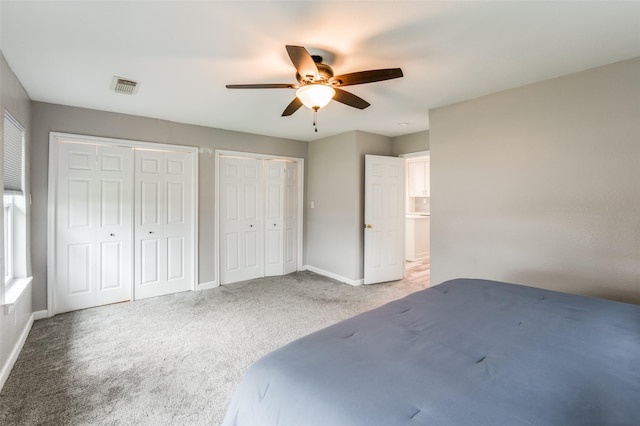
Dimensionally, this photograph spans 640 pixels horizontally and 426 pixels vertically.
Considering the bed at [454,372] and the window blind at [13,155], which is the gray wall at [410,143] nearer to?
the bed at [454,372]

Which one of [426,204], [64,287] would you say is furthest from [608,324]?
[426,204]

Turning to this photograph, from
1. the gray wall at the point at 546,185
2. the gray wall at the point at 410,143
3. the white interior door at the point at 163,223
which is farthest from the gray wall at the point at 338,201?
the white interior door at the point at 163,223

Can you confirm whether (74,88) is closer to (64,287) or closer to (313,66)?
(64,287)

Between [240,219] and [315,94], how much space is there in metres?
3.02

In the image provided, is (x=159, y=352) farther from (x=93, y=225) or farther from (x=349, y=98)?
(x=349, y=98)

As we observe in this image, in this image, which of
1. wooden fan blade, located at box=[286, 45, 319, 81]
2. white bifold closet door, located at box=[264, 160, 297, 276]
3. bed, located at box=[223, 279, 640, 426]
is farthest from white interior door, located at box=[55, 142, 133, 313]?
bed, located at box=[223, 279, 640, 426]

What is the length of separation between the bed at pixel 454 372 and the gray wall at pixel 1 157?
225 centimetres

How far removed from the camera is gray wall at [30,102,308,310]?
10.5ft

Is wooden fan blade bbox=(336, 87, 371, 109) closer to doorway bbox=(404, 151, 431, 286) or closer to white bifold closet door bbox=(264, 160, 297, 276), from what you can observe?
white bifold closet door bbox=(264, 160, 297, 276)

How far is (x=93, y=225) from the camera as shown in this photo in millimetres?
3545

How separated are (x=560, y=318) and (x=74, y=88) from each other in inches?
168

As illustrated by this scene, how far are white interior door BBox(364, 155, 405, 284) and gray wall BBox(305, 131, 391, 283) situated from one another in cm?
12

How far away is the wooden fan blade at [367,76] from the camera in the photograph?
193 cm

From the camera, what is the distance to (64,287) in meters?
3.39
